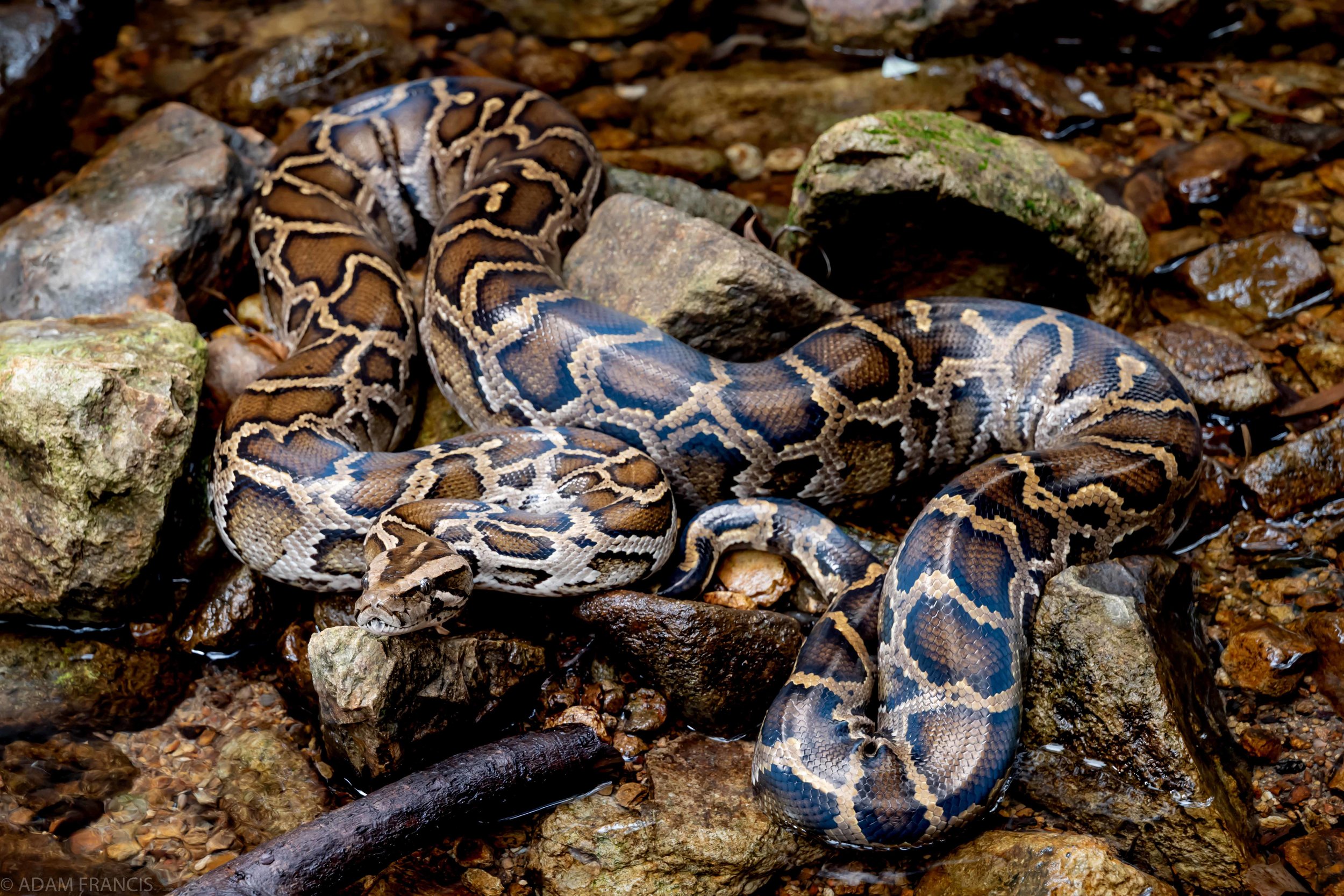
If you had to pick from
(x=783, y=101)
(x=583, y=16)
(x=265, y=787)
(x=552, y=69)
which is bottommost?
(x=265, y=787)

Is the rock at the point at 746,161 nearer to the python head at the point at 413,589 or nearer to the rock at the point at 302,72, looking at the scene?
the rock at the point at 302,72

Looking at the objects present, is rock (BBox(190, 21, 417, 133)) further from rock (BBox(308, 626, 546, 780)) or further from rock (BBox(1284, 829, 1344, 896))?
rock (BBox(1284, 829, 1344, 896))

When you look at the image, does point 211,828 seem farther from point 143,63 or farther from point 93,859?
point 143,63

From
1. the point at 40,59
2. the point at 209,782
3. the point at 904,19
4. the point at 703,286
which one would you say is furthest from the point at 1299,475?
the point at 40,59

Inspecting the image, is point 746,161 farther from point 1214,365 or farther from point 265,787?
point 265,787

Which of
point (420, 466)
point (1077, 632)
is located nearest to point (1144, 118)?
point (1077, 632)

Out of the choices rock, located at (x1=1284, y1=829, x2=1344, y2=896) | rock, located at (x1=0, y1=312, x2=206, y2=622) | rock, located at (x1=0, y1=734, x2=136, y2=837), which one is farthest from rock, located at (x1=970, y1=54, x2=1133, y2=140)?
rock, located at (x1=0, y1=734, x2=136, y2=837)

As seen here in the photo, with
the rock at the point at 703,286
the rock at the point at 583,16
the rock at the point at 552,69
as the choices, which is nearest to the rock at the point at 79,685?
the rock at the point at 703,286
